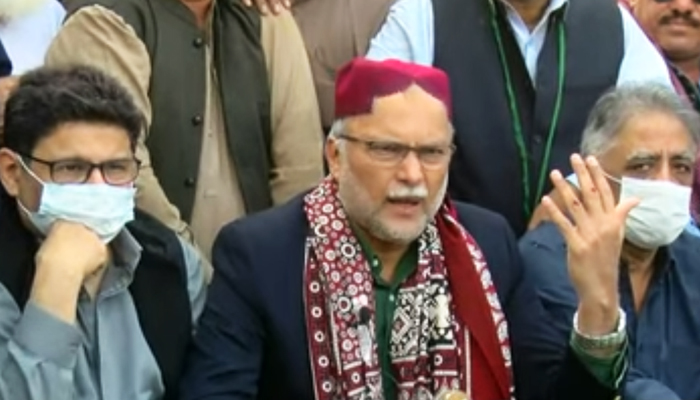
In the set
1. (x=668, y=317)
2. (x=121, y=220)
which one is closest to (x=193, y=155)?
(x=121, y=220)

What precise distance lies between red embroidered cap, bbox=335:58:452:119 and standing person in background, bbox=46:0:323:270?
0.66m

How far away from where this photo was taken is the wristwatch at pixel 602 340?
4047 millimetres

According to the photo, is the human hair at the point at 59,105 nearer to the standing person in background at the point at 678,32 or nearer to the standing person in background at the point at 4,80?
the standing person in background at the point at 4,80

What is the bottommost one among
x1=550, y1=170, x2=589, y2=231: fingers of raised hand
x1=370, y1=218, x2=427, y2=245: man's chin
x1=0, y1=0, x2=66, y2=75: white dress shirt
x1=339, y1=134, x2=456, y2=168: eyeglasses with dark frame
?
x1=370, y1=218, x2=427, y2=245: man's chin

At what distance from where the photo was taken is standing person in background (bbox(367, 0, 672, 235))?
16.4ft

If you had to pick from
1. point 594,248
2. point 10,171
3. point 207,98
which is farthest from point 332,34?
point 594,248

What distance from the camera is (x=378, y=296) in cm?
428

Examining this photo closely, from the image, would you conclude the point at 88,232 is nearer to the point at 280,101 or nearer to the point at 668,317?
the point at 280,101

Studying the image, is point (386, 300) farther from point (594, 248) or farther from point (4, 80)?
point (4, 80)

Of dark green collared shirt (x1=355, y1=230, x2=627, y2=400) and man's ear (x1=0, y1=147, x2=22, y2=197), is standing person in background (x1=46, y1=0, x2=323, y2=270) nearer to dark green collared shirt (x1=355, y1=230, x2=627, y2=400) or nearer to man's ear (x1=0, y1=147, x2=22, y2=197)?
man's ear (x1=0, y1=147, x2=22, y2=197)

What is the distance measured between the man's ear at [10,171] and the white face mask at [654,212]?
1.64 metres

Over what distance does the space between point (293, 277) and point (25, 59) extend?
4.60 ft

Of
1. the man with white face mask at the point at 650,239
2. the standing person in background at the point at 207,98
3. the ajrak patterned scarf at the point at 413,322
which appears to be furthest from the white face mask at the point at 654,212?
the standing person in background at the point at 207,98

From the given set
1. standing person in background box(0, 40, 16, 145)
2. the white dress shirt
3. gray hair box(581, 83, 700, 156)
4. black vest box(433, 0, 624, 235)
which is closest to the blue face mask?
standing person in background box(0, 40, 16, 145)
